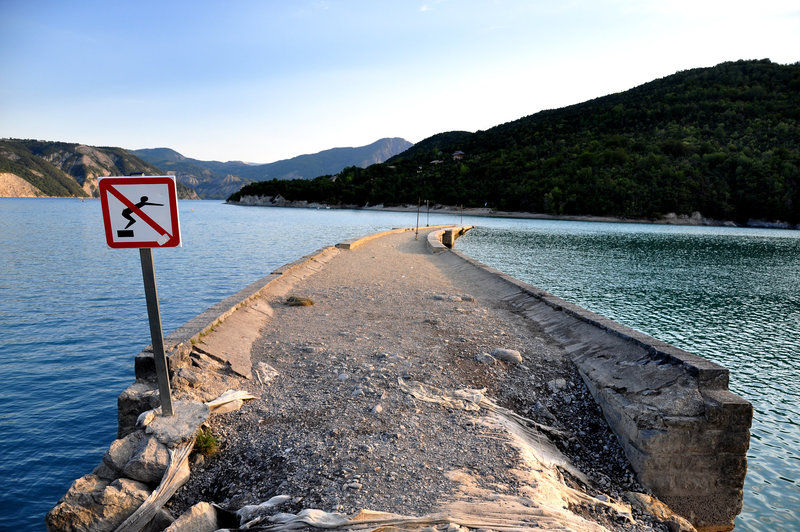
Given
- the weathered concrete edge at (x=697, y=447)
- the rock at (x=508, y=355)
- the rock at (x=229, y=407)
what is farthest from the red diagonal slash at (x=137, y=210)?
the weathered concrete edge at (x=697, y=447)

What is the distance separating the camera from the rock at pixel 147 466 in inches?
150

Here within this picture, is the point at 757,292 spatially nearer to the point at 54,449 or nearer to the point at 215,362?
the point at 215,362

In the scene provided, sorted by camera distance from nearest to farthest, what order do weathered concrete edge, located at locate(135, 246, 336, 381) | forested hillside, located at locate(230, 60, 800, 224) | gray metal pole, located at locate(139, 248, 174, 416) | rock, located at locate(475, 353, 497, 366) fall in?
gray metal pole, located at locate(139, 248, 174, 416), weathered concrete edge, located at locate(135, 246, 336, 381), rock, located at locate(475, 353, 497, 366), forested hillside, located at locate(230, 60, 800, 224)

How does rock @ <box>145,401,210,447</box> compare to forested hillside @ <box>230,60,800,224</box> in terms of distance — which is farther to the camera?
forested hillside @ <box>230,60,800,224</box>

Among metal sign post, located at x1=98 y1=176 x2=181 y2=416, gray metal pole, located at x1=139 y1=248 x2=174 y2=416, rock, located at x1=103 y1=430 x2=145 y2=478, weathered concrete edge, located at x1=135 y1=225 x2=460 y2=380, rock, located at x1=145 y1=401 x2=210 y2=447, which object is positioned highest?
metal sign post, located at x1=98 y1=176 x2=181 y2=416

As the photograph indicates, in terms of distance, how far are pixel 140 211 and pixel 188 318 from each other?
35.1ft

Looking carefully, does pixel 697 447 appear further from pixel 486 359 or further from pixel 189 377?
pixel 189 377

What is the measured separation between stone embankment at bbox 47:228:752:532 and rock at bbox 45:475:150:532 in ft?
0.04

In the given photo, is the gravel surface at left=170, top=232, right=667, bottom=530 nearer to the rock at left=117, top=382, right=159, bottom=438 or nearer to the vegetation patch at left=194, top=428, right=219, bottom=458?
the vegetation patch at left=194, top=428, right=219, bottom=458

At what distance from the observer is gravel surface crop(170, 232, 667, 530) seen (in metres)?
3.73

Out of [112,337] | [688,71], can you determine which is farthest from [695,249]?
[688,71]

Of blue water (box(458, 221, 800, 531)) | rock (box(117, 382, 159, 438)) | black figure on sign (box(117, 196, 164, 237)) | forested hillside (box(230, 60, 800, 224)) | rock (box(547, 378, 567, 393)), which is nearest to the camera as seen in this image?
black figure on sign (box(117, 196, 164, 237))

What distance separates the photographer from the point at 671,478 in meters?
5.07

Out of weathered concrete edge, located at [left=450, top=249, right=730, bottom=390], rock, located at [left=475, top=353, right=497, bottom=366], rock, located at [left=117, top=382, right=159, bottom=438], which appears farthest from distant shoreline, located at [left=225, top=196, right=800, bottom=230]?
rock, located at [left=117, top=382, right=159, bottom=438]
